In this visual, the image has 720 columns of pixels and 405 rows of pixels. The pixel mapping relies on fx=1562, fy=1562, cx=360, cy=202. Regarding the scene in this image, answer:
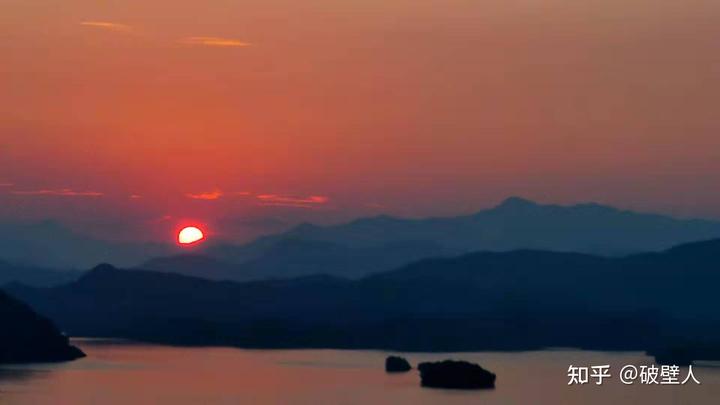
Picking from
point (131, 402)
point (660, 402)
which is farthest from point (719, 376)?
point (131, 402)

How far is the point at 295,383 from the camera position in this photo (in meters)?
110

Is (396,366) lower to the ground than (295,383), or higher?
higher

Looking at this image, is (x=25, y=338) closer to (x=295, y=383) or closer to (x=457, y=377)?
(x=295, y=383)

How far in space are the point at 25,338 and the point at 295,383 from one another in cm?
3841

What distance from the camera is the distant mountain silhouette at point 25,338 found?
138000mm

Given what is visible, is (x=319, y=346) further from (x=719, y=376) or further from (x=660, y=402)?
(x=660, y=402)

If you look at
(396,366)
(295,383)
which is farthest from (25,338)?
(295,383)

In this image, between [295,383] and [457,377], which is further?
[295,383]

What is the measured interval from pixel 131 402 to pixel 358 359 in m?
58.8

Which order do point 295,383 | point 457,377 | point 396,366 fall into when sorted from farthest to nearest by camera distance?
point 396,366
point 295,383
point 457,377

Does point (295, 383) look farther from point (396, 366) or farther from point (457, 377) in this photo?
point (396, 366)

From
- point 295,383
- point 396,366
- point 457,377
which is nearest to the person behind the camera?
point 457,377

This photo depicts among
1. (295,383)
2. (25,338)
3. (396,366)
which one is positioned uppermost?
(25,338)

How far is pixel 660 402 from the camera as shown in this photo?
96.1 metres
